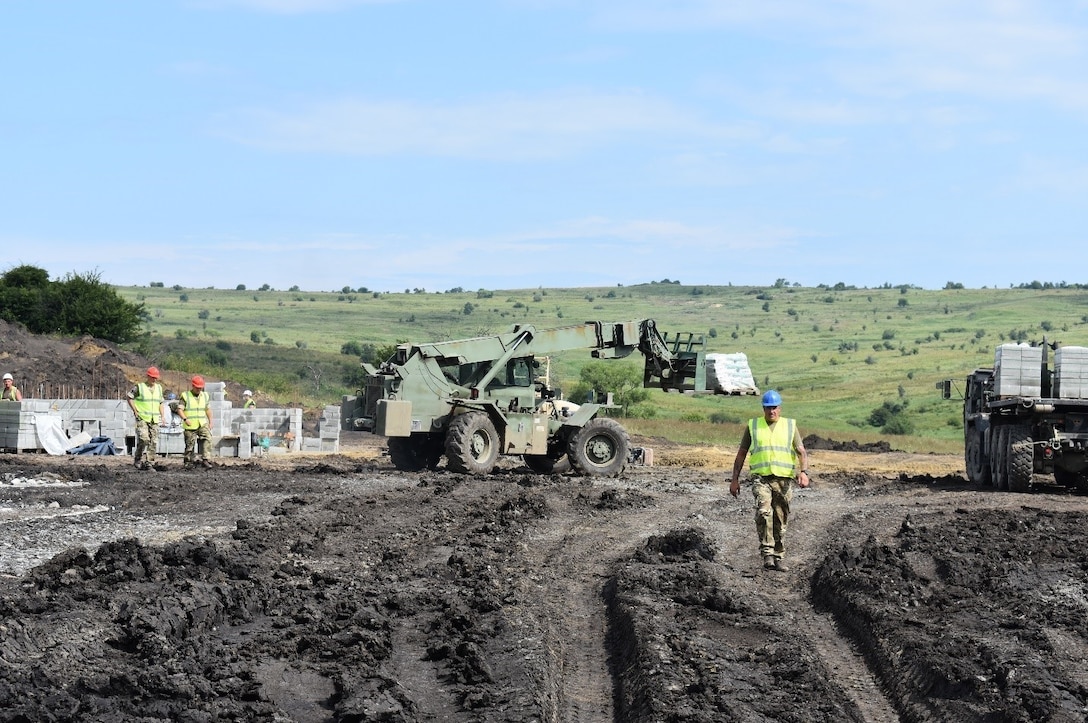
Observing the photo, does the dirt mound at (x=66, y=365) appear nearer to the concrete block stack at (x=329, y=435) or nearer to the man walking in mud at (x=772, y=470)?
the concrete block stack at (x=329, y=435)

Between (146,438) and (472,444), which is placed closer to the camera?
(146,438)

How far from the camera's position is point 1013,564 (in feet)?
43.9

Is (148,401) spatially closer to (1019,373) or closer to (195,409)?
(195,409)

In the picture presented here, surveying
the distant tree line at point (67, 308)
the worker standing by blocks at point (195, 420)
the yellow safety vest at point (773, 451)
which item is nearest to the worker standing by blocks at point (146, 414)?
the worker standing by blocks at point (195, 420)

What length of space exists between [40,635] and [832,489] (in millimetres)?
16926

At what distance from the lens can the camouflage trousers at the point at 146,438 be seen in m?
23.7

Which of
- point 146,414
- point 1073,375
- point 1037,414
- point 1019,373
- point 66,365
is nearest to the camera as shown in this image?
point 1037,414

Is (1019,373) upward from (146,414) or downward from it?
upward

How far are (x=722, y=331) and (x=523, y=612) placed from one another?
4393 inches

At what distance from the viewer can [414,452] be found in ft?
84.2

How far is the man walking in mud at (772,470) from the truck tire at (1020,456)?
10739 millimetres

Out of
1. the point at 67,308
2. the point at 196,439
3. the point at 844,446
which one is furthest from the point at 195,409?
the point at 67,308

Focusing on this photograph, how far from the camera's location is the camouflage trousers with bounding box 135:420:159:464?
2366 centimetres

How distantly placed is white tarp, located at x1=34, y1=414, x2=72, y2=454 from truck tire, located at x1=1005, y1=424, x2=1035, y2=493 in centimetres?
1822
